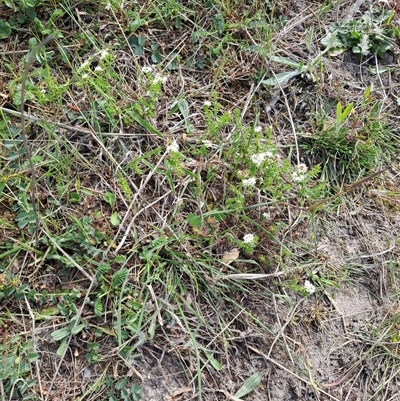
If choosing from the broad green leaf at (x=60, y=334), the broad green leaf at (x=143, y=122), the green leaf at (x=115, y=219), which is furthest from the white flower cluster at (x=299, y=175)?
the broad green leaf at (x=60, y=334)

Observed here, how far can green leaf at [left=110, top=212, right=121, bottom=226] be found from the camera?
2.05 meters

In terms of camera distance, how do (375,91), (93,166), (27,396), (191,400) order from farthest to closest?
(375,91), (93,166), (191,400), (27,396)

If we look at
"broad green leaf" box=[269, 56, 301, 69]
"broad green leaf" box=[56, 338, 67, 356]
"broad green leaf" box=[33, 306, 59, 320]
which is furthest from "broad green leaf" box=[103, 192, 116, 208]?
"broad green leaf" box=[269, 56, 301, 69]

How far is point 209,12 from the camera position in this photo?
250 cm

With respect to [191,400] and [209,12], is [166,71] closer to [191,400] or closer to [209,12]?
[209,12]

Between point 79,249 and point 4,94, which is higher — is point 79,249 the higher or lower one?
the lower one

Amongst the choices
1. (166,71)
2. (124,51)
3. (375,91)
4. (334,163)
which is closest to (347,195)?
(334,163)

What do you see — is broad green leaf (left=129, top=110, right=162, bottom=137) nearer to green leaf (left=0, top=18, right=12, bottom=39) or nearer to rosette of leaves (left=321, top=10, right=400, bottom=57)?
green leaf (left=0, top=18, right=12, bottom=39)

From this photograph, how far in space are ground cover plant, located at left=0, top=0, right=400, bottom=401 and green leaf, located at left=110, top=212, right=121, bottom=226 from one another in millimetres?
19

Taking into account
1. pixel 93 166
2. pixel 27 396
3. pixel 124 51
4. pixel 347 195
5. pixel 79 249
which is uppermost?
pixel 124 51

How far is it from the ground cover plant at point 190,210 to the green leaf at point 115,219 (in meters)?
0.02

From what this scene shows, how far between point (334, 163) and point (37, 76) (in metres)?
1.42

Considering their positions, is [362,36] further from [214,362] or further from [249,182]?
[214,362]

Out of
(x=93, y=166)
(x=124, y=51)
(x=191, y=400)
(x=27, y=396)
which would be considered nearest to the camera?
(x=27, y=396)
